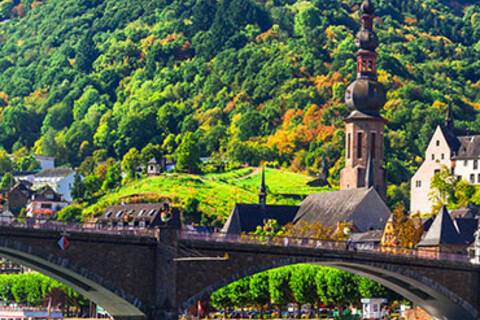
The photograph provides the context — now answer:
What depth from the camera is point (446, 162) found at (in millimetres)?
181750

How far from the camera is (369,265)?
100 m

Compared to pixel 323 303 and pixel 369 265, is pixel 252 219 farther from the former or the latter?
pixel 369 265

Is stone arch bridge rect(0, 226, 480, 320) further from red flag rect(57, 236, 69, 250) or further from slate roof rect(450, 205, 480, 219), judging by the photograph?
slate roof rect(450, 205, 480, 219)

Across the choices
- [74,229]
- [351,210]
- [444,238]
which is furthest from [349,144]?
[74,229]


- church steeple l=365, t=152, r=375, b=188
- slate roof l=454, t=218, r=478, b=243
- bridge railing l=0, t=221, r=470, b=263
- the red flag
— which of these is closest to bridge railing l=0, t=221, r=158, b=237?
bridge railing l=0, t=221, r=470, b=263

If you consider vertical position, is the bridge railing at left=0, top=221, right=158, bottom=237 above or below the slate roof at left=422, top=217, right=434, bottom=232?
below

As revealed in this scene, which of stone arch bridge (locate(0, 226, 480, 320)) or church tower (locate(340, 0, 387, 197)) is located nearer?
stone arch bridge (locate(0, 226, 480, 320))

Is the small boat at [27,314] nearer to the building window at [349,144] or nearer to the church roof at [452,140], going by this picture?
the building window at [349,144]

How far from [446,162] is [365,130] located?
13.9m

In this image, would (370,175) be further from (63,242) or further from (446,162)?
(63,242)

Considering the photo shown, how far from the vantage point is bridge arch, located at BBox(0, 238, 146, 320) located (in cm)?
8275

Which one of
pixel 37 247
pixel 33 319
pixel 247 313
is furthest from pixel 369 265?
pixel 33 319

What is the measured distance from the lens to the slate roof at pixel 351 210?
163250mm

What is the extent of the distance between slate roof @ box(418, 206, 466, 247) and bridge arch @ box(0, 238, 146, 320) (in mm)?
44974
